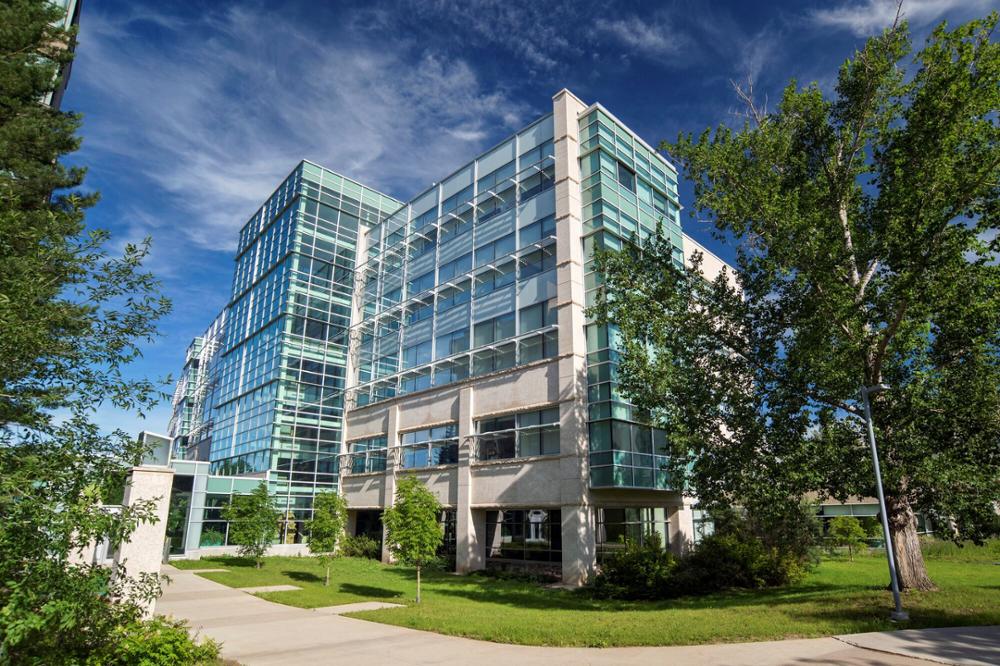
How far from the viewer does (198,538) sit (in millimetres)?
37625

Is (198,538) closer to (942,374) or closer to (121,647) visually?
(121,647)

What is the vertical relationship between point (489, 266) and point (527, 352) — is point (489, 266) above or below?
above

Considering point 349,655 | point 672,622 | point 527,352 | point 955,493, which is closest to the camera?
point 349,655

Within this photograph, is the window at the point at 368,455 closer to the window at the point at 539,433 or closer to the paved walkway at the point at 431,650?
the window at the point at 539,433

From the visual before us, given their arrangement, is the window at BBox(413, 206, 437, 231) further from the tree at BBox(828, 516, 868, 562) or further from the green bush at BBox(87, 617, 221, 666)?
the tree at BBox(828, 516, 868, 562)

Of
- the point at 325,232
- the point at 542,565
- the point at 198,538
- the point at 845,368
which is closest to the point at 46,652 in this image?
the point at 845,368

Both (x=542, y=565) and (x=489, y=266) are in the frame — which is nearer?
(x=542, y=565)

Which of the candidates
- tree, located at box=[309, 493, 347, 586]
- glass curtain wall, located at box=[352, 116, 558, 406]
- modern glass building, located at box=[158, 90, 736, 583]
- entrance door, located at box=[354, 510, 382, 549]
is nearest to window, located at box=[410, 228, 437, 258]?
glass curtain wall, located at box=[352, 116, 558, 406]

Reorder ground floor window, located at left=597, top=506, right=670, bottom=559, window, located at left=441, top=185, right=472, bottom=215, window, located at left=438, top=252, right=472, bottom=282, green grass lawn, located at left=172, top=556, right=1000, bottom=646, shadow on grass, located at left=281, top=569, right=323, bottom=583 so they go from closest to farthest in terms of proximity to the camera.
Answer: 1. green grass lawn, located at left=172, top=556, right=1000, bottom=646
2. shadow on grass, located at left=281, top=569, right=323, bottom=583
3. ground floor window, located at left=597, top=506, right=670, bottom=559
4. window, located at left=438, top=252, right=472, bottom=282
5. window, located at left=441, top=185, right=472, bottom=215

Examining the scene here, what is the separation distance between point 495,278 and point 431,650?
→ 2386cm

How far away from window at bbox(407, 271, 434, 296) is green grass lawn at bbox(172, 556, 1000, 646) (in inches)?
749

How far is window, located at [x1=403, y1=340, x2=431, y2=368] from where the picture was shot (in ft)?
123

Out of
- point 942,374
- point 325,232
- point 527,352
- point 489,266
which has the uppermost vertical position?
point 325,232

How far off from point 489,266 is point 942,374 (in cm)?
2240
